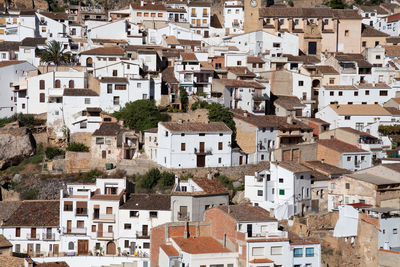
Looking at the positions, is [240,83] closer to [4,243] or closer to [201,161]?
[201,161]

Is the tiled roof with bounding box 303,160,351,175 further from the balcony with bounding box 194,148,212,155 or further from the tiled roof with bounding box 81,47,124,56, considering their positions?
the tiled roof with bounding box 81,47,124,56

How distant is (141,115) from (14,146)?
823 cm

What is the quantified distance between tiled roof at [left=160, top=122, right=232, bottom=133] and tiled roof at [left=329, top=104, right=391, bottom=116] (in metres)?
9.82

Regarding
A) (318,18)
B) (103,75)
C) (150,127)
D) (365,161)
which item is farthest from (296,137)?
(318,18)

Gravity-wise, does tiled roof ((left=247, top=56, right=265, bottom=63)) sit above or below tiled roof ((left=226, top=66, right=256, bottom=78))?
above

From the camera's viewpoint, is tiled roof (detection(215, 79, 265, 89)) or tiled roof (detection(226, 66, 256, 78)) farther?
tiled roof (detection(226, 66, 256, 78))

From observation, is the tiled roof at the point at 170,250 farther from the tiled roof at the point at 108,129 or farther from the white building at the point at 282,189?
the tiled roof at the point at 108,129

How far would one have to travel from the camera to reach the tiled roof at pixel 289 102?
60.0 metres

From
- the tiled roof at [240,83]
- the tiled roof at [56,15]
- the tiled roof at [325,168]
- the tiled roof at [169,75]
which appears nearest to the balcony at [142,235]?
the tiled roof at [325,168]

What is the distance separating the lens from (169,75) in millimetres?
60438

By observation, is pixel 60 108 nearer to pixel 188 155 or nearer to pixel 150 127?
pixel 150 127

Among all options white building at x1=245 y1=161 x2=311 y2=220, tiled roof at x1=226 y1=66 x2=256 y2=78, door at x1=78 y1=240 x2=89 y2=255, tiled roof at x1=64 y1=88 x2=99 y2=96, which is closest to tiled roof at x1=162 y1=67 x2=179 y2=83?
tiled roof at x1=226 y1=66 x2=256 y2=78

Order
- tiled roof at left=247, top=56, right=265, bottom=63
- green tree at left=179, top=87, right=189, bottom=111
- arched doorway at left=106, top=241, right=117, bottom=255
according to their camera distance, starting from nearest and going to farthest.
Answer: arched doorway at left=106, top=241, right=117, bottom=255 → green tree at left=179, top=87, right=189, bottom=111 → tiled roof at left=247, top=56, right=265, bottom=63

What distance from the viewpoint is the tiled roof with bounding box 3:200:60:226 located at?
47500 mm
